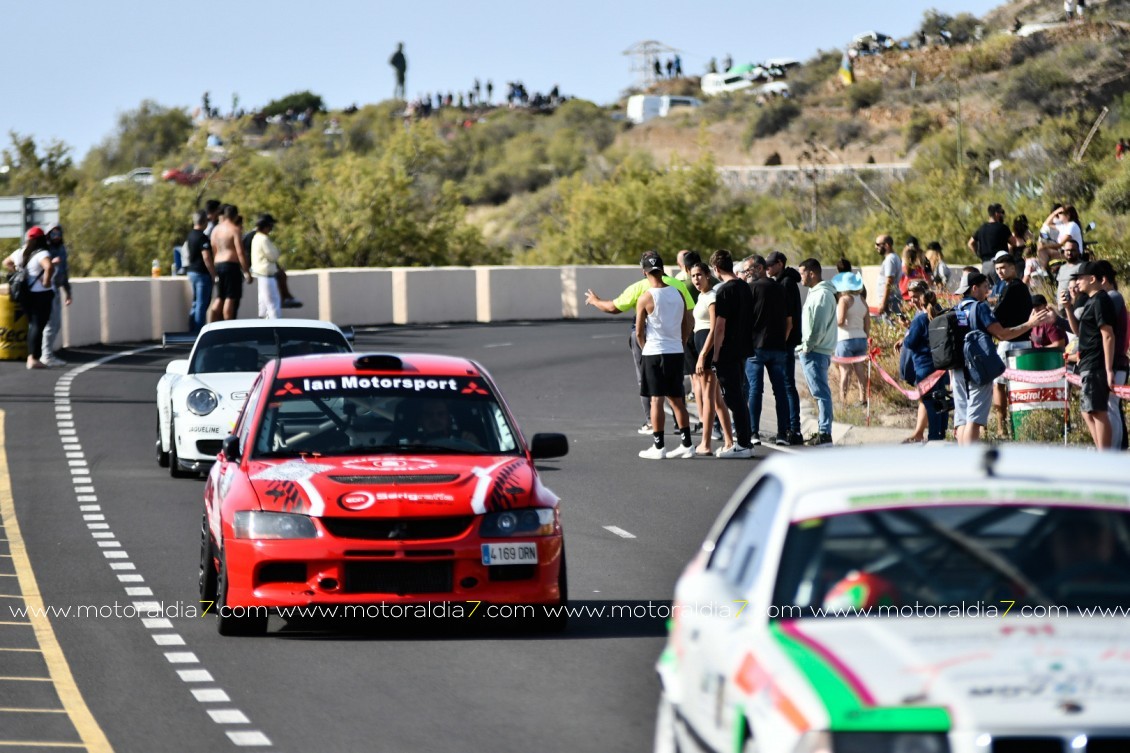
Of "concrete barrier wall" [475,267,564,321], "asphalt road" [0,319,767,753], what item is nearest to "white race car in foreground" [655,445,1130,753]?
"asphalt road" [0,319,767,753]

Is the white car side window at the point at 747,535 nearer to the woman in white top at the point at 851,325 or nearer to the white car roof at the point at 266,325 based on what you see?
the white car roof at the point at 266,325

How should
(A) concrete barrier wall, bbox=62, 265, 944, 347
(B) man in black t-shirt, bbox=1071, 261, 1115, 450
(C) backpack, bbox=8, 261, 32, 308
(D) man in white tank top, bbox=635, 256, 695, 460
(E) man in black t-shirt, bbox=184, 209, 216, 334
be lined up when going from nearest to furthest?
(B) man in black t-shirt, bbox=1071, 261, 1115, 450 < (D) man in white tank top, bbox=635, 256, 695, 460 < (C) backpack, bbox=8, 261, 32, 308 < (E) man in black t-shirt, bbox=184, 209, 216, 334 < (A) concrete barrier wall, bbox=62, 265, 944, 347

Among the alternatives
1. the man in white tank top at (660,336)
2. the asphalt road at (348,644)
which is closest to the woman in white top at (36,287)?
the asphalt road at (348,644)

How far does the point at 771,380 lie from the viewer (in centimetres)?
1920

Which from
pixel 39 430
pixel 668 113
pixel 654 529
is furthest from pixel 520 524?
pixel 668 113

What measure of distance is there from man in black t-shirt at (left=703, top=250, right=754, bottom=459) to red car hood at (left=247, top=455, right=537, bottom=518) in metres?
7.79

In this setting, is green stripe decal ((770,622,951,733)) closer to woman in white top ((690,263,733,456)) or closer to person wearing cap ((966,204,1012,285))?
woman in white top ((690,263,733,456))

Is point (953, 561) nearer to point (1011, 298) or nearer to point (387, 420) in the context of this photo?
point (387, 420)

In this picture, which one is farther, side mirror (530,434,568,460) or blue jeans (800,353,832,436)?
blue jeans (800,353,832,436)

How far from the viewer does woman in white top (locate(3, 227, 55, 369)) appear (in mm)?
26219

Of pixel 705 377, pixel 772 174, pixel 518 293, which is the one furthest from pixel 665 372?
pixel 772 174

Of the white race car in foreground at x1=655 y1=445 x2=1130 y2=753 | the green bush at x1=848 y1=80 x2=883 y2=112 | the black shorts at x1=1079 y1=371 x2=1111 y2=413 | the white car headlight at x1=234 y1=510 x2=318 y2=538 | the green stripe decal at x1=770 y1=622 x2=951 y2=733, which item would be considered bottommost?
the white car headlight at x1=234 y1=510 x2=318 y2=538

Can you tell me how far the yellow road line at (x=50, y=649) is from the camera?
8.07 meters

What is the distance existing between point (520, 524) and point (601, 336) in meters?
24.9
